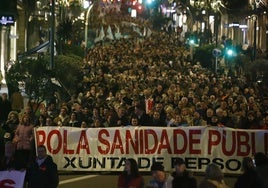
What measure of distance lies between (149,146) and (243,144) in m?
1.88

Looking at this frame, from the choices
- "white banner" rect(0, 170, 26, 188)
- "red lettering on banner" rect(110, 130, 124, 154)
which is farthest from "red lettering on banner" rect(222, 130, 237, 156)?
"white banner" rect(0, 170, 26, 188)

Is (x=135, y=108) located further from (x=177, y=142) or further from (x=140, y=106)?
(x=177, y=142)

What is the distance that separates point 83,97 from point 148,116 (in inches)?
198

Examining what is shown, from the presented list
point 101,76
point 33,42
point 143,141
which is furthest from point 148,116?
point 33,42

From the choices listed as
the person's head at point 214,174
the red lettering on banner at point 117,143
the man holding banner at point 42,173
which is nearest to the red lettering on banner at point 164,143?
the red lettering on banner at point 117,143

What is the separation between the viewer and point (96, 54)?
40906mm

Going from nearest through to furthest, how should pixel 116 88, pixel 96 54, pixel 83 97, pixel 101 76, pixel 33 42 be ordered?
pixel 83 97, pixel 116 88, pixel 101 76, pixel 96 54, pixel 33 42

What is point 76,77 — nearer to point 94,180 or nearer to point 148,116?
point 148,116

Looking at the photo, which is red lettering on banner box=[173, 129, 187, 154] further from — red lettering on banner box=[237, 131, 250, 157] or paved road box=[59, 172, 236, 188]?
red lettering on banner box=[237, 131, 250, 157]

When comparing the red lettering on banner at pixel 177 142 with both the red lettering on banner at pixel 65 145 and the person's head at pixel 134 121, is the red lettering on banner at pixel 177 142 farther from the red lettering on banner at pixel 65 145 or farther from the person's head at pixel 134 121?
the red lettering on banner at pixel 65 145

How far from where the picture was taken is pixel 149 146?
1630 centimetres

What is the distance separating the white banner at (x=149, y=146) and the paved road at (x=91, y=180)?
0.56 feet

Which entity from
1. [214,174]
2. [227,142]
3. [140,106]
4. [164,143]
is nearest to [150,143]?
[164,143]

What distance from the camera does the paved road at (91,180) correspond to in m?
15.2
